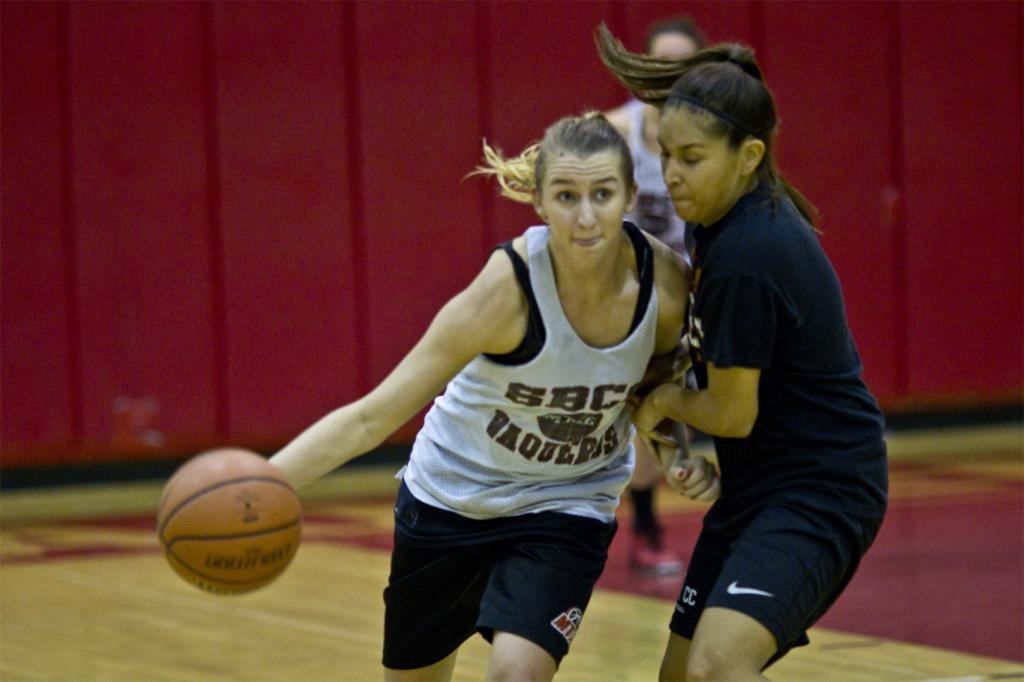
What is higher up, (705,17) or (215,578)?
(705,17)

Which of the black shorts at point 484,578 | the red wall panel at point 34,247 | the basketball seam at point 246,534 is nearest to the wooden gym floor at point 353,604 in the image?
the red wall panel at point 34,247

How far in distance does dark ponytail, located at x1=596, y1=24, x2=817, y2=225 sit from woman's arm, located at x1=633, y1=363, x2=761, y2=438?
0.41 metres

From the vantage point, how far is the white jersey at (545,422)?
341 cm

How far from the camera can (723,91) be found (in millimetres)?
3279

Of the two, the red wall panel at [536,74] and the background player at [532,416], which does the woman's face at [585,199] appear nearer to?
the background player at [532,416]

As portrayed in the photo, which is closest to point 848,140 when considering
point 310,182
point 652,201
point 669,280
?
point 310,182

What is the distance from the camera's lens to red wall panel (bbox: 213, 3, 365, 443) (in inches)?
345

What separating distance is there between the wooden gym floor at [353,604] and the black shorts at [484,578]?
106cm

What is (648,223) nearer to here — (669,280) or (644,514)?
(644,514)

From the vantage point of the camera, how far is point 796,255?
3230 millimetres

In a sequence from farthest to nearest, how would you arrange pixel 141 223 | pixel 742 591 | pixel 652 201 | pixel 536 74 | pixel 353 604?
pixel 536 74 → pixel 141 223 → pixel 652 201 → pixel 353 604 → pixel 742 591

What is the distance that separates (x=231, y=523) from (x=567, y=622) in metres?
0.72

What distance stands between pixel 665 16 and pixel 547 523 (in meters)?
6.51

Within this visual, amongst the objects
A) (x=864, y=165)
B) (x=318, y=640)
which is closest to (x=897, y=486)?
(x=864, y=165)
